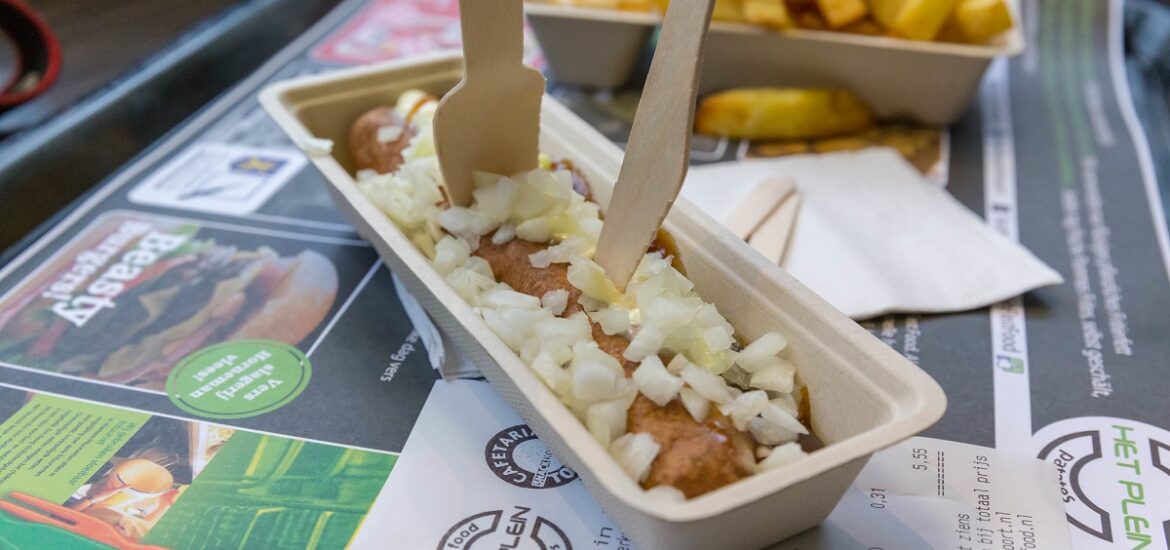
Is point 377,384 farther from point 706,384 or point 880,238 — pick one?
point 880,238

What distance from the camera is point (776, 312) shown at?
1.04 m

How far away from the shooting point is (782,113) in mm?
1852

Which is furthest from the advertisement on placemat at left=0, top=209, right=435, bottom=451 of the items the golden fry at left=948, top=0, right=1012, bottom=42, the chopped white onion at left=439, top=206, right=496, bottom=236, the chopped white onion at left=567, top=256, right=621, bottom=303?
the golden fry at left=948, top=0, right=1012, bottom=42

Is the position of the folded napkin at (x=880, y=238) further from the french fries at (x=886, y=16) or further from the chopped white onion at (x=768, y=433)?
the chopped white onion at (x=768, y=433)

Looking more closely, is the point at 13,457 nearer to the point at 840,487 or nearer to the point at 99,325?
the point at 99,325

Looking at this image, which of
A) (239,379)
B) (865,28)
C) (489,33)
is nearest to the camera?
(489,33)

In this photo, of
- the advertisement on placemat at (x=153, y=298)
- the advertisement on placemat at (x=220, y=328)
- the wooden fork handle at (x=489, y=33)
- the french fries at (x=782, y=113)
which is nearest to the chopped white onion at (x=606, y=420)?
the advertisement on placemat at (x=220, y=328)

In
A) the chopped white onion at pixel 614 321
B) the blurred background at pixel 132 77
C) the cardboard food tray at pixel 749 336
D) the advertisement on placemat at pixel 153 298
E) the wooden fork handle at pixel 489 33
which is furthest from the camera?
the blurred background at pixel 132 77

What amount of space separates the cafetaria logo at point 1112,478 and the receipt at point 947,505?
3 cm

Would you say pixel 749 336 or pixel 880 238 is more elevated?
pixel 880 238

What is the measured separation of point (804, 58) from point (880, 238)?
52 centimetres

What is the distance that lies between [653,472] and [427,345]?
21.4 inches

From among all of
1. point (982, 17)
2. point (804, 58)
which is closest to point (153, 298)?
point (804, 58)

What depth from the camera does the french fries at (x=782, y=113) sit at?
185 cm
